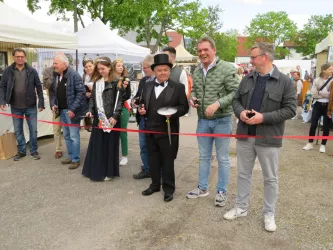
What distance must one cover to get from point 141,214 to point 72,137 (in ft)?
7.46

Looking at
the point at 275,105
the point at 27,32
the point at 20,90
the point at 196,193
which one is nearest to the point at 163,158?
the point at 196,193

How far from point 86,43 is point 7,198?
26.6ft

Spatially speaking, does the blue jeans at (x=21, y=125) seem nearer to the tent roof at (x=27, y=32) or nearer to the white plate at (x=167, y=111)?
the tent roof at (x=27, y=32)

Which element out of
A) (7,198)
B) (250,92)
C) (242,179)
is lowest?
(7,198)

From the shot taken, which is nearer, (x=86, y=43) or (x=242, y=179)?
(x=242, y=179)

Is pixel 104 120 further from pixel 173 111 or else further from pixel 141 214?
pixel 141 214

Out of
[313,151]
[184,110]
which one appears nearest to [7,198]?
[184,110]

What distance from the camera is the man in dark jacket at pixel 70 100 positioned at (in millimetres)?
5142

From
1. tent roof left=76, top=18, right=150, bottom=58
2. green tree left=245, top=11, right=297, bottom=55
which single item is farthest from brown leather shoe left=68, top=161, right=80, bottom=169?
green tree left=245, top=11, right=297, bottom=55

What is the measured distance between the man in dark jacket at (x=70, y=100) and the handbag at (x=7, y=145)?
3.92 ft

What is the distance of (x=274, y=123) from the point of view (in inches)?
119

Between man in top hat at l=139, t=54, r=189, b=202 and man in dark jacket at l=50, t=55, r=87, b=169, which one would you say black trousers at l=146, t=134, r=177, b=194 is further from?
man in dark jacket at l=50, t=55, r=87, b=169

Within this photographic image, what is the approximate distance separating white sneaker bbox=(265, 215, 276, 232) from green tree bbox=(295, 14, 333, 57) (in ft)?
177

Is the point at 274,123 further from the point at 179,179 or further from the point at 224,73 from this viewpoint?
the point at 179,179
